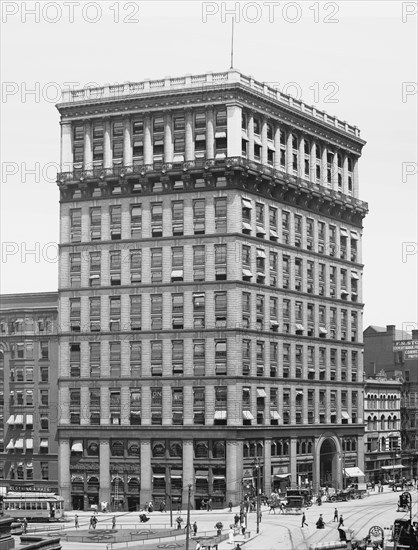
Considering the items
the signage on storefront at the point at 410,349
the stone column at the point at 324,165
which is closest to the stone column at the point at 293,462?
the signage on storefront at the point at 410,349

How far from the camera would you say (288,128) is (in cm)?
14575

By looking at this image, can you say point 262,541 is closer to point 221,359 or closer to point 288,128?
point 221,359

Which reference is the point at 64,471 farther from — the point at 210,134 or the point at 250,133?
the point at 250,133

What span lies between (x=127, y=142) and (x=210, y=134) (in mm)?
10426

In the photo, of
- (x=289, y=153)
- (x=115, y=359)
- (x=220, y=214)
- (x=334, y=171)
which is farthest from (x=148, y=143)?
(x=334, y=171)

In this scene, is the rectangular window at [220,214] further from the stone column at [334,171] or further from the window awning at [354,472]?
the window awning at [354,472]

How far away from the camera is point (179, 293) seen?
136375mm

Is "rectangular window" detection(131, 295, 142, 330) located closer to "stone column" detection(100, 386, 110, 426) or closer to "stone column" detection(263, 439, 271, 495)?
"stone column" detection(100, 386, 110, 426)

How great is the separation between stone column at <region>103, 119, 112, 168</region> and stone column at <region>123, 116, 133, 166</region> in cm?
199

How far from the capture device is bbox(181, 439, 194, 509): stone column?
5226 inches

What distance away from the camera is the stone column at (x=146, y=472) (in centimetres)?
13462

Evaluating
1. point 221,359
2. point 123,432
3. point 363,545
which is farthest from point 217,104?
point 363,545

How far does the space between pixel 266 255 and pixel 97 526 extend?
40695mm

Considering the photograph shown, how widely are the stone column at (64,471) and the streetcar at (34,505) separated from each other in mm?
15447
